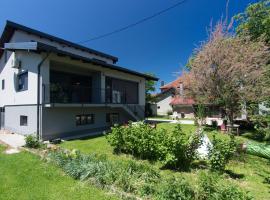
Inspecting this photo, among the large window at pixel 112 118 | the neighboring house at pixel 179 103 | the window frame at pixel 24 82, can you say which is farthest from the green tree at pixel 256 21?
the window frame at pixel 24 82

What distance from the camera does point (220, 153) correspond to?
5.30m

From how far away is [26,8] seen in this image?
14.9m

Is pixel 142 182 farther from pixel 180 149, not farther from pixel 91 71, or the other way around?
pixel 91 71

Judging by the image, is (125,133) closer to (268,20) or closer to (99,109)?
(99,109)

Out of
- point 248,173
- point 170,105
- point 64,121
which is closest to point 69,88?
point 64,121

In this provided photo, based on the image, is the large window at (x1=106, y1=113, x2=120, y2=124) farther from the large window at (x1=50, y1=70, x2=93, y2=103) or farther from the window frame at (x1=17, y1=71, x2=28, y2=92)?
the window frame at (x1=17, y1=71, x2=28, y2=92)

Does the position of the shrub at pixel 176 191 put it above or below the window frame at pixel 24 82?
below

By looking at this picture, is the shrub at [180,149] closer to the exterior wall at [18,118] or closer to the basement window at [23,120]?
the exterior wall at [18,118]

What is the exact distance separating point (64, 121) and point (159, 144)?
7915 millimetres

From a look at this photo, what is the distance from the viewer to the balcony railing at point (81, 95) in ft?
37.8

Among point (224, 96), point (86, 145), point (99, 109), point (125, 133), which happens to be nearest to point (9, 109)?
point (99, 109)

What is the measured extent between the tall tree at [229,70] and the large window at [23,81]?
12.3 meters

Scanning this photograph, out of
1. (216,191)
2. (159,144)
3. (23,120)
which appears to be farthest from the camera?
(23,120)

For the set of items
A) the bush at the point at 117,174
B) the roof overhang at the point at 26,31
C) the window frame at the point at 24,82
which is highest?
the roof overhang at the point at 26,31
